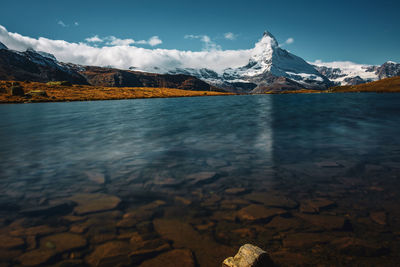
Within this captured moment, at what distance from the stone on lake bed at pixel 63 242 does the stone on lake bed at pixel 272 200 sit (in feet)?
20.3

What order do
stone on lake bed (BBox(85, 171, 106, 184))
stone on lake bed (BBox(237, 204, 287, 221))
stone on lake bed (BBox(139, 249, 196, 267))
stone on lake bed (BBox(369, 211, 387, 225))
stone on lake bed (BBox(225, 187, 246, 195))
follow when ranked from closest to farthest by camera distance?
1. stone on lake bed (BBox(139, 249, 196, 267))
2. stone on lake bed (BBox(369, 211, 387, 225))
3. stone on lake bed (BBox(237, 204, 287, 221))
4. stone on lake bed (BBox(225, 187, 246, 195))
5. stone on lake bed (BBox(85, 171, 106, 184))

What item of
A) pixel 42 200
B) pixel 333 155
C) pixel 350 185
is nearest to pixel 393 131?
pixel 333 155

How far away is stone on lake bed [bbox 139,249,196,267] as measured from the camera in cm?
645

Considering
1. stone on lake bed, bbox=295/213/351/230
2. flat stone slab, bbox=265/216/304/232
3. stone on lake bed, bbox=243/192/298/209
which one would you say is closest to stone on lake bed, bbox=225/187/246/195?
stone on lake bed, bbox=243/192/298/209

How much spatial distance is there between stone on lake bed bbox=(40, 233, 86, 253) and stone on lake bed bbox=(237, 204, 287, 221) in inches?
203

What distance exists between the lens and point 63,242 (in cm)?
743

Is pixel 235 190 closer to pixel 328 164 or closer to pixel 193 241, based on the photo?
pixel 193 241

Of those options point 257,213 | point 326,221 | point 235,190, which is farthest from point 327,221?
point 235,190

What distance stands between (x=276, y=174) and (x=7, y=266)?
36.3 ft

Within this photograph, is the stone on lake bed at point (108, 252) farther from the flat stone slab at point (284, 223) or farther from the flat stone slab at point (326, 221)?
the flat stone slab at point (326, 221)

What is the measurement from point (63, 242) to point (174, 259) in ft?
11.5

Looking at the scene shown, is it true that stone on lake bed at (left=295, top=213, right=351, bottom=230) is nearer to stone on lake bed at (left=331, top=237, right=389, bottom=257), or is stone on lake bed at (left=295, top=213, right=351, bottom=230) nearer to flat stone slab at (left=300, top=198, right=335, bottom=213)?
flat stone slab at (left=300, top=198, right=335, bottom=213)

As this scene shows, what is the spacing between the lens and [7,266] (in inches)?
254

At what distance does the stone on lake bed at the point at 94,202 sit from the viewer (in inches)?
371
